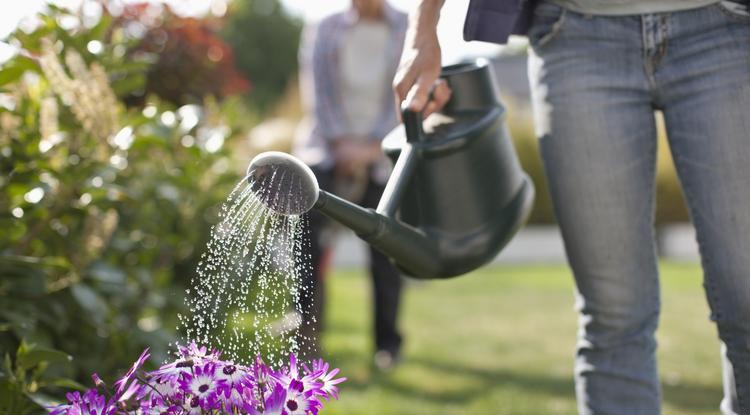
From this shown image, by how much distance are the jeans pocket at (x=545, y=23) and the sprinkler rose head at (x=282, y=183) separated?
719 mm

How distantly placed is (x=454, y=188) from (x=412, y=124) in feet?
0.52

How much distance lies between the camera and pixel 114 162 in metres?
2.30

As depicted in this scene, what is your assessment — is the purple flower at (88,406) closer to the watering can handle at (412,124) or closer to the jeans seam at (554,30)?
the watering can handle at (412,124)

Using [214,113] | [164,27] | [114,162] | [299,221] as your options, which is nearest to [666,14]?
[299,221]

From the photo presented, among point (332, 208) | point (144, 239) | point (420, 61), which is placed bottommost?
point (144, 239)

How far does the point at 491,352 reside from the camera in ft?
14.0

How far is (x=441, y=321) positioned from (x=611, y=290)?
3.62 meters

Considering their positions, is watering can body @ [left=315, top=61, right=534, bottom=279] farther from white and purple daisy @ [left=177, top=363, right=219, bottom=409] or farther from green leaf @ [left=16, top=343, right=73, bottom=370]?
green leaf @ [left=16, top=343, right=73, bottom=370]

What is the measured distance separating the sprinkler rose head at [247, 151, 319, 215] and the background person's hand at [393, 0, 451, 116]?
1.50 feet

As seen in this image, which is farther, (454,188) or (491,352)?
(491,352)

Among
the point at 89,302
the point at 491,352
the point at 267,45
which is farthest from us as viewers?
the point at 267,45

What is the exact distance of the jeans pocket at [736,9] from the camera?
5.53ft

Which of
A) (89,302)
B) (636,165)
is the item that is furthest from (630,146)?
(89,302)

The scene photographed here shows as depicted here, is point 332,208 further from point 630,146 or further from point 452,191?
point 630,146
